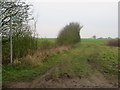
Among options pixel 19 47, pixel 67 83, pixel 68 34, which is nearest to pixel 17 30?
pixel 19 47

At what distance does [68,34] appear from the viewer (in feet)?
85.3

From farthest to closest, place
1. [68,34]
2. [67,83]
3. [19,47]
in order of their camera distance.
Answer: [68,34], [19,47], [67,83]

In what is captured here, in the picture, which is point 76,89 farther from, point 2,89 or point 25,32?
point 25,32

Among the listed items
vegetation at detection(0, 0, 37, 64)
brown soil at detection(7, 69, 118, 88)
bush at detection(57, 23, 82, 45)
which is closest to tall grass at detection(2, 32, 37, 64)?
vegetation at detection(0, 0, 37, 64)

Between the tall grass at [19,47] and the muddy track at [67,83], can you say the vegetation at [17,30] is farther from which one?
the muddy track at [67,83]

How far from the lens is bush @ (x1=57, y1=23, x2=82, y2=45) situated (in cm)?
2361

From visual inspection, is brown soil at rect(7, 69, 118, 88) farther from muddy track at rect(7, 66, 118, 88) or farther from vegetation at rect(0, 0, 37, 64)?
vegetation at rect(0, 0, 37, 64)

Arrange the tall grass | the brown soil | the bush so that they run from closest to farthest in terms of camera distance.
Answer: the brown soil
the tall grass
the bush

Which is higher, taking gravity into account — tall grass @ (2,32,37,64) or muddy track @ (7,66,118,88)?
tall grass @ (2,32,37,64)

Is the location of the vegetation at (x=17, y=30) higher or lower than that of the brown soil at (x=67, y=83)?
higher

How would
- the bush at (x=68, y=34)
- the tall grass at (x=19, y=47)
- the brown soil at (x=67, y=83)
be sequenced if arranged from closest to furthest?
the brown soil at (x=67, y=83), the tall grass at (x=19, y=47), the bush at (x=68, y=34)

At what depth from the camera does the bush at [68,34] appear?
77.5ft

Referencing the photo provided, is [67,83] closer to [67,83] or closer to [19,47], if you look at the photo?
[67,83]

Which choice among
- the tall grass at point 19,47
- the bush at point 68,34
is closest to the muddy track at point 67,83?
the tall grass at point 19,47
